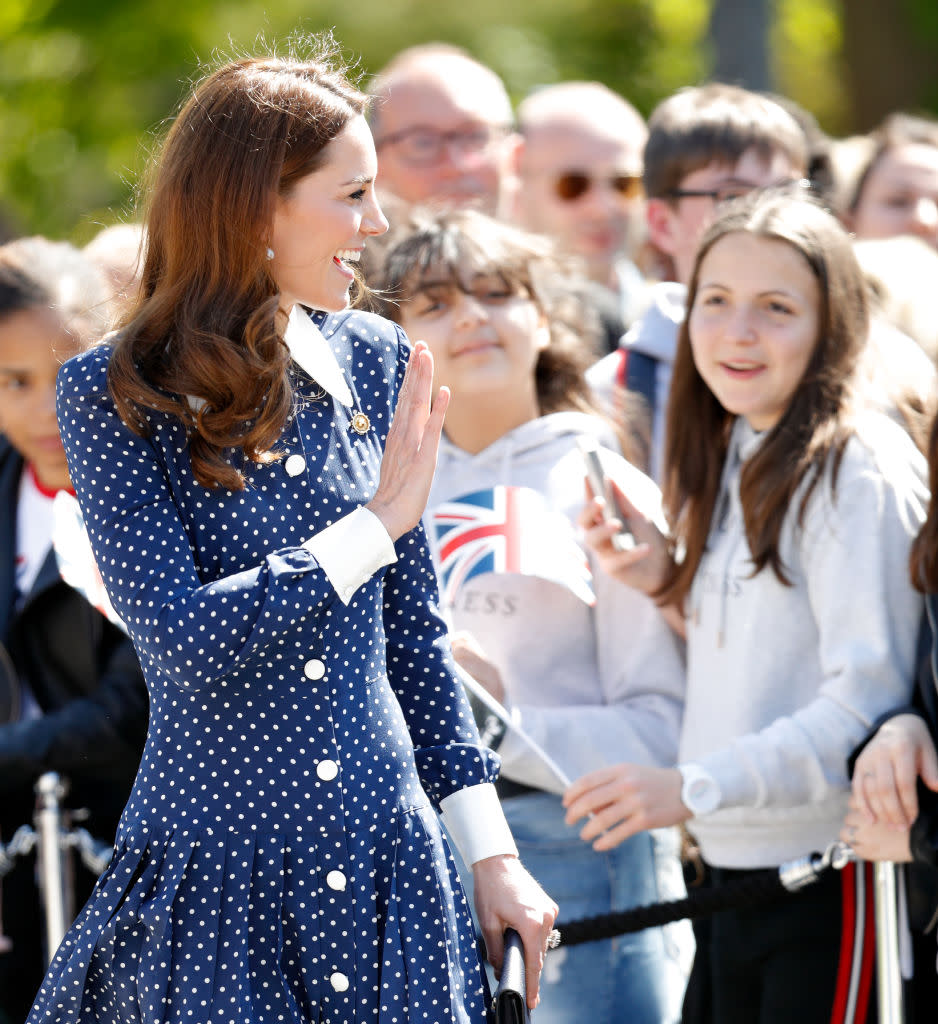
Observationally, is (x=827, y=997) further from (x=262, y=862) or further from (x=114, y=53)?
(x=114, y=53)

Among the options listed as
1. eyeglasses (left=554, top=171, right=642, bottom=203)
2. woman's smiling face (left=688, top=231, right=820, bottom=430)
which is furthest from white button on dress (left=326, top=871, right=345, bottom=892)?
eyeglasses (left=554, top=171, right=642, bottom=203)

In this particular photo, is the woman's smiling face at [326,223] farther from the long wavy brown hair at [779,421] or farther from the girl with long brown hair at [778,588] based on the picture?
the long wavy brown hair at [779,421]

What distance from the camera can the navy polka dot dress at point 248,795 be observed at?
1.97 meters

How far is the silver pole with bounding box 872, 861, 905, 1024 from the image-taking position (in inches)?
111

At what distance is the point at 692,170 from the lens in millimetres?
4309

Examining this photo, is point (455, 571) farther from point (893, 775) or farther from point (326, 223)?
point (326, 223)

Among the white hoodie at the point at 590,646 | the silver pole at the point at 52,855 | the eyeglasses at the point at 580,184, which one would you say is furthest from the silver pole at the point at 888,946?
the eyeglasses at the point at 580,184

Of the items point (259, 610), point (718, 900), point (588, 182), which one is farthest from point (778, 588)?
point (588, 182)

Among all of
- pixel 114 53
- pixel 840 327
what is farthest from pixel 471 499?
pixel 114 53

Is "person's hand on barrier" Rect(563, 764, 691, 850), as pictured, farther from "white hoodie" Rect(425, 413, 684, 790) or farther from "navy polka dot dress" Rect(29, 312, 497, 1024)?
"navy polka dot dress" Rect(29, 312, 497, 1024)

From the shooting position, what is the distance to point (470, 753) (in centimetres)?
223

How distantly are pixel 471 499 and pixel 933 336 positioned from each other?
1.35 meters

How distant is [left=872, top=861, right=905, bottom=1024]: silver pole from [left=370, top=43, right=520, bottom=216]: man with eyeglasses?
291 centimetres

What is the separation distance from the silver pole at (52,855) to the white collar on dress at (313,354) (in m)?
1.76
